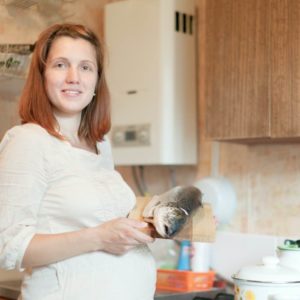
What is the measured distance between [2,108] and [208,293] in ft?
3.01

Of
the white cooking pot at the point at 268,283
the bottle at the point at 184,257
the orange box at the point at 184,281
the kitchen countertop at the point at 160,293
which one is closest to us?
the white cooking pot at the point at 268,283

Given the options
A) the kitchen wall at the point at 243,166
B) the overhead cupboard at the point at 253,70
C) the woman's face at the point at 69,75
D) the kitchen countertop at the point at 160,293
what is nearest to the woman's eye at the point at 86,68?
the woman's face at the point at 69,75

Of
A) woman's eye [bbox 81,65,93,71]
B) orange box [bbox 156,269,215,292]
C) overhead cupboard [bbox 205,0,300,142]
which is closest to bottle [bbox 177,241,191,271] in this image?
orange box [bbox 156,269,215,292]

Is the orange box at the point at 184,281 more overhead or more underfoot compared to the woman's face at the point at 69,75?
more underfoot

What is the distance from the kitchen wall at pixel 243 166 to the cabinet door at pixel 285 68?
0.32 meters

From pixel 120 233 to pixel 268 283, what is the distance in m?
0.46

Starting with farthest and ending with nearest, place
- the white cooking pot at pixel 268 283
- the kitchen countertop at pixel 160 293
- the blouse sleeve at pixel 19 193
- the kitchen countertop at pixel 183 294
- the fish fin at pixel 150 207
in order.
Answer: the kitchen countertop at pixel 183 294, the kitchen countertop at pixel 160 293, the white cooking pot at pixel 268 283, the fish fin at pixel 150 207, the blouse sleeve at pixel 19 193

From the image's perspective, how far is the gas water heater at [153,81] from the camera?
2293 millimetres

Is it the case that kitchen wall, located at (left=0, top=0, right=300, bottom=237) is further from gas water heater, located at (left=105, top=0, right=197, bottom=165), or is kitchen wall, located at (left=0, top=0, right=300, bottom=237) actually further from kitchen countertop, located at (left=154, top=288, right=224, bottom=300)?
kitchen countertop, located at (left=154, top=288, right=224, bottom=300)

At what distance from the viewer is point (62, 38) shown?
4.92 feet

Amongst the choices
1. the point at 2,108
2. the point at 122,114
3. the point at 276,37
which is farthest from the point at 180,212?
the point at 122,114

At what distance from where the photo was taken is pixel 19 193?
133 centimetres

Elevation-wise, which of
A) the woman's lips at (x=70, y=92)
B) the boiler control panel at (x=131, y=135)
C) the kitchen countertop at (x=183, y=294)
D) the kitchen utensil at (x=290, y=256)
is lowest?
the kitchen countertop at (x=183, y=294)

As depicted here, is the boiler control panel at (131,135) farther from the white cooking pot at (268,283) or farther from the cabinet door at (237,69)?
the white cooking pot at (268,283)
